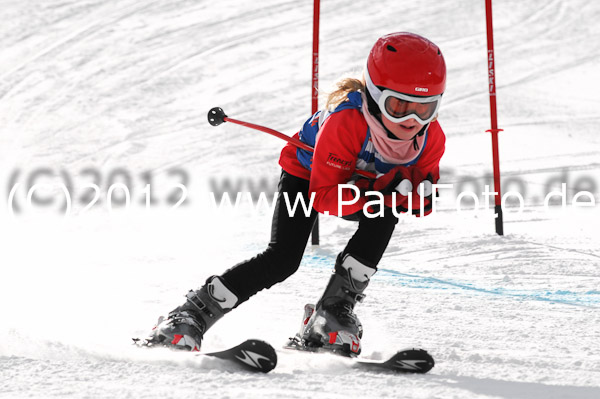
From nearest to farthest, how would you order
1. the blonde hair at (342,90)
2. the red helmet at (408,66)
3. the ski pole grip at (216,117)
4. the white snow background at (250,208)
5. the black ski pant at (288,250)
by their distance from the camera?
the white snow background at (250,208) < the red helmet at (408,66) < the black ski pant at (288,250) < the blonde hair at (342,90) < the ski pole grip at (216,117)

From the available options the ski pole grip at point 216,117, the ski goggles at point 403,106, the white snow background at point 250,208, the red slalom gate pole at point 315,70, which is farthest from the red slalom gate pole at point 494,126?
the ski goggles at point 403,106

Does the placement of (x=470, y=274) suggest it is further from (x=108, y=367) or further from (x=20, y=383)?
(x=20, y=383)

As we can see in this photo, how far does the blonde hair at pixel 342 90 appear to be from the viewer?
3193 millimetres

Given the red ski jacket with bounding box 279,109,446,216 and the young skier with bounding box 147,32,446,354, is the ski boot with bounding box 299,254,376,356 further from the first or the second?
the red ski jacket with bounding box 279,109,446,216

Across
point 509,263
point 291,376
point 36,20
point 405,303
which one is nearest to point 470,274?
point 509,263

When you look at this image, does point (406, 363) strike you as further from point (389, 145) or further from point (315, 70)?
point (315, 70)

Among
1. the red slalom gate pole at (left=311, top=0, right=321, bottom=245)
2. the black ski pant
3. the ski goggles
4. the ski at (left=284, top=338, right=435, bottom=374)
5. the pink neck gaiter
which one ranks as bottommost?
the ski at (left=284, top=338, right=435, bottom=374)

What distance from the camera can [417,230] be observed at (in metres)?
5.84

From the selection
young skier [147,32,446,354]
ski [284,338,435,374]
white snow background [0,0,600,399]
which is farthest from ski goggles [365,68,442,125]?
ski [284,338,435,374]

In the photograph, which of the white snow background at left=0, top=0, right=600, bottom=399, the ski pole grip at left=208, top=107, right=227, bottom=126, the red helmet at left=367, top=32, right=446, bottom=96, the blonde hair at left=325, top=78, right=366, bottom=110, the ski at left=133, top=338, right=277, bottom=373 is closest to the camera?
the ski at left=133, top=338, right=277, bottom=373

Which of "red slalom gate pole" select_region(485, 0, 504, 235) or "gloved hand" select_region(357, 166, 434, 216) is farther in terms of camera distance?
"red slalom gate pole" select_region(485, 0, 504, 235)

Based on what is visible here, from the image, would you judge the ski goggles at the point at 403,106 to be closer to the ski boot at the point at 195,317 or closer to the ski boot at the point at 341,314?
the ski boot at the point at 341,314

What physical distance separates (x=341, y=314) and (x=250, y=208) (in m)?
3.76

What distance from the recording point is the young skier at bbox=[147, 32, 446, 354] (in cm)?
299
